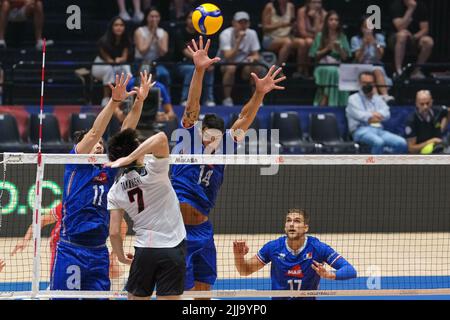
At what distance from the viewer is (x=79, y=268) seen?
10.2 m

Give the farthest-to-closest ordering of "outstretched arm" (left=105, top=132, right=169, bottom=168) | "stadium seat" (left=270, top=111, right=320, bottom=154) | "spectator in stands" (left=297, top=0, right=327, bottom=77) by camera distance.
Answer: "spectator in stands" (left=297, top=0, right=327, bottom=77) < "stadium seat" (left=270, top=111, right=320, bottom=154) < "outstretched arm" (left=105, top=132, right=169, bottom=168)

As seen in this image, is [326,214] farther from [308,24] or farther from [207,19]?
[308,24]

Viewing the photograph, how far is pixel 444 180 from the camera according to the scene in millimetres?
16453

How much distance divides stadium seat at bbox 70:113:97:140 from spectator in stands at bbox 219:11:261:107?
9.12ft

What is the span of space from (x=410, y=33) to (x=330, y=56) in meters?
1.91

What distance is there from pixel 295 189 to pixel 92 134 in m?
6.36

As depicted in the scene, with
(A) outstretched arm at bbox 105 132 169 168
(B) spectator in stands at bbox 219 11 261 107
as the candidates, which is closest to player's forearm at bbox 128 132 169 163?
(A) outstretched arm at bbox 105 132 169 168

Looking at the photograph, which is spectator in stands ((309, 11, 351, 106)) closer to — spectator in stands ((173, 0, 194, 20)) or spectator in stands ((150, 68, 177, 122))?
spectator in stands ((173, 0, 194, 20))

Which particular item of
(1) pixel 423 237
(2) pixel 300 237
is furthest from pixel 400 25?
(2) pixel 300 237

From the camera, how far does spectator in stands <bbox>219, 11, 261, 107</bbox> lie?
1867 cm

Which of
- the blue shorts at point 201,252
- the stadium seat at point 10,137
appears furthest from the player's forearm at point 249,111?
the stadium seat at point 10,137

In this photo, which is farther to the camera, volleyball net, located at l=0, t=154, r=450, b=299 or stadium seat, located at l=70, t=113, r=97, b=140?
stadium seat, located at l=70, t=113, r=97, b=140

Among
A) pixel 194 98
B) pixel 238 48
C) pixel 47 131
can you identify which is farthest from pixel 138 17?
pixel 194 98
